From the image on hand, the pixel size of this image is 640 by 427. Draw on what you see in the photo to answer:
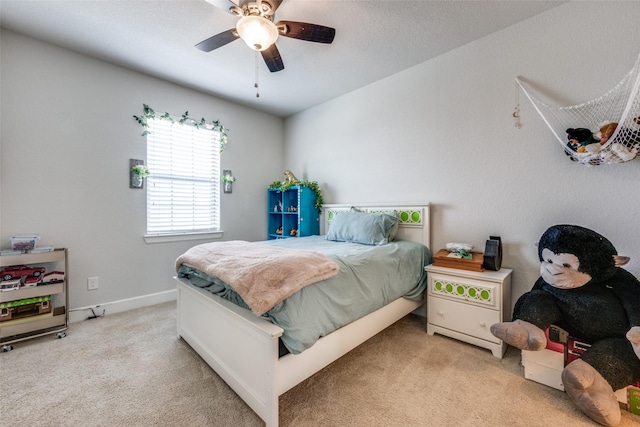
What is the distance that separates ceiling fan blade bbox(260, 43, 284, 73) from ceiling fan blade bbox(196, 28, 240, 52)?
21 cm

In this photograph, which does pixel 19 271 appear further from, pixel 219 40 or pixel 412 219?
pixel 412 219

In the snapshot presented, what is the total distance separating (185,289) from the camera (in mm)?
2010

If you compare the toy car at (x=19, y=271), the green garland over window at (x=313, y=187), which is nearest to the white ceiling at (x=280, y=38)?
the green garland over window at (x=313, y=187)

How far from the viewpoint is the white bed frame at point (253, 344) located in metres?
1.25

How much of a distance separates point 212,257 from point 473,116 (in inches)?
98.5

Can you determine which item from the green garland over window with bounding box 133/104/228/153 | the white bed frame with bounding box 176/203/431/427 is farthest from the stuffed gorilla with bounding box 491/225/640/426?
the green garland over window with bounding box 133/104/228/153

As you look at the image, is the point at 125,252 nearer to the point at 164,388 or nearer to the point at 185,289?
the point at 185,289

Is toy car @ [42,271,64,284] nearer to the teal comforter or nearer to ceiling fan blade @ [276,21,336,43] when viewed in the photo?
the teal comforter

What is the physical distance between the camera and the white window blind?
2.96m

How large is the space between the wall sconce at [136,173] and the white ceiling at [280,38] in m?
1.01

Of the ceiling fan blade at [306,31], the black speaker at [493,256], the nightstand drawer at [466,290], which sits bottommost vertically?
the nightstand drawer at [466,290]

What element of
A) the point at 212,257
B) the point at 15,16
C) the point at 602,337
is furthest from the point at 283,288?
the point at 15,16

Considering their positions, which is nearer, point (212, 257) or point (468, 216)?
point (212, 257)

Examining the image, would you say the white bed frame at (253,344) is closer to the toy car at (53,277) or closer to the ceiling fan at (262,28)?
the toy car at (53,277)
